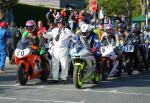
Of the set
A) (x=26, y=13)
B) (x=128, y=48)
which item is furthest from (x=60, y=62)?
(x=26, y=13)

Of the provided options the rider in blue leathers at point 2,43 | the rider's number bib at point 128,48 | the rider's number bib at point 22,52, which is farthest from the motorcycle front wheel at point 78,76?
the rider's number bib at point 128,48

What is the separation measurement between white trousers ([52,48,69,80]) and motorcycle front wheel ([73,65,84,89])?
1.15 metres

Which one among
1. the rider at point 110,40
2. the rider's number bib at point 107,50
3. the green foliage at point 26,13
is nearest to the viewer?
the rider's number bib at point 107,50

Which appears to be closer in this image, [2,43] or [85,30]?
[85,30]

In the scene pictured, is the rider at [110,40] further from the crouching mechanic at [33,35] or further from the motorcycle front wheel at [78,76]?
the motorcycle front wheel at [78,76]

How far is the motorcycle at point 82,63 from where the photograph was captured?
47.2ft

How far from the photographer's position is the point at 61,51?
51.1 ft

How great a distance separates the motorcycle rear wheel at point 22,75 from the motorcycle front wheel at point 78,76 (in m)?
1.48

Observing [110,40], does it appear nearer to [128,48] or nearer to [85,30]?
[85,30]

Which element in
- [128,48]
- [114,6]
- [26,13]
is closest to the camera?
[128,48]

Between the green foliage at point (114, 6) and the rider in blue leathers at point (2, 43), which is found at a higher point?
the green foliage at point (114, 6)

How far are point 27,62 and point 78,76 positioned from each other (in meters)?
1.62

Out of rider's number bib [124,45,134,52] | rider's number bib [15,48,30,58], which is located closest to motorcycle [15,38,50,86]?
rider's number bib [15,48,30,58]

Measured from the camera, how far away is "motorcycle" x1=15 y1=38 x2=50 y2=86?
1479cm
